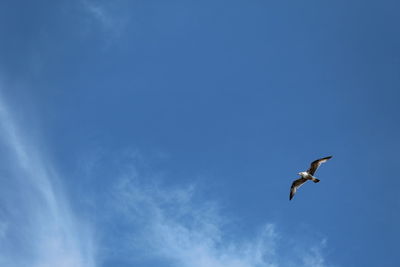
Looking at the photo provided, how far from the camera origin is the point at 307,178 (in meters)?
60.1

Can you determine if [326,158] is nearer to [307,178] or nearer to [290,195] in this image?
[307,178]

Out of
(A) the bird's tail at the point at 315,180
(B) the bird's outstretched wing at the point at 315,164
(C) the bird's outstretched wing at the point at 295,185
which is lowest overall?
(A) the bird's tail at the point at 315,180

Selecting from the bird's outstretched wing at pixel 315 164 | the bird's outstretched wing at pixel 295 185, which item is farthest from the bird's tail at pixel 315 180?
the bird's outstretched wing at pixel 295 185

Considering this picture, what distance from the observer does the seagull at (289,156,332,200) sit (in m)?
58.0

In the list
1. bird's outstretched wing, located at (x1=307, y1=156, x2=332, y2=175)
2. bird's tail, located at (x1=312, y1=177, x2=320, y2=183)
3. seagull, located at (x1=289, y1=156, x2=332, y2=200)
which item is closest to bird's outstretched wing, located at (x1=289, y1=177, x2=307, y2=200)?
seagull, located at (x1=289, y1=156, x2=332, y2=200)

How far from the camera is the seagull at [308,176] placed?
58.0 meters

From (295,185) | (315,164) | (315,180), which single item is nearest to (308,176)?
(315,180)

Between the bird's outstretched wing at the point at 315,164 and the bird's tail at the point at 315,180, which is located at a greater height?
the bird's outstretched wing at the point at 315,164

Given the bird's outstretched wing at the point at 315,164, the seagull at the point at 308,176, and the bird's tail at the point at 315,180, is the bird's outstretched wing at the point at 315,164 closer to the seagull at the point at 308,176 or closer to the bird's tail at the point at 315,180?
the seagull at the point at 308,176

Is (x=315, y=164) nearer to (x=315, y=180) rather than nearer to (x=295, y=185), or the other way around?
(x=315, y=180)

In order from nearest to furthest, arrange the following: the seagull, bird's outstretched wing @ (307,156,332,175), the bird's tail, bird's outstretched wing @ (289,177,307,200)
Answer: bird's outstretched wing @ (307,156,332,175)
the seagull
the bird's tail
bird's outstretched wing @ (289,177,307,200)

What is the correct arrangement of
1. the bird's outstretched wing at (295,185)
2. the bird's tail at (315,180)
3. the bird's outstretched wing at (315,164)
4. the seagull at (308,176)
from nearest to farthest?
1. the bird's outstretched wing at (315,164)
2. the seagull at (308,176)
3. the bird's tail at (315,180)
4. the bird's outstretched wing at (295,185)

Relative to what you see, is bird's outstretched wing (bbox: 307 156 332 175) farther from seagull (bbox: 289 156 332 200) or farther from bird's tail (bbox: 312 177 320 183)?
bird's tail (bbox: 312 177 320 183)

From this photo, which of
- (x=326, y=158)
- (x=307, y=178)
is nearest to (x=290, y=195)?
(x=307, y=178)
